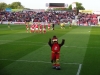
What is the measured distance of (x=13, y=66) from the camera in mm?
13102

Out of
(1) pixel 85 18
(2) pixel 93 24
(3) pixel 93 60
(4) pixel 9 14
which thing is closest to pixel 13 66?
(3) pixel 93 60

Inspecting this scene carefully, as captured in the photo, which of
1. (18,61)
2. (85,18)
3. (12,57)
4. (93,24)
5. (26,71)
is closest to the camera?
(26,71)

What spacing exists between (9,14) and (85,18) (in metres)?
27.1

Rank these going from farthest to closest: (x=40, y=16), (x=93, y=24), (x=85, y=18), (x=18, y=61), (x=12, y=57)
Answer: (x=40, y=16) → (x=85, y=18) → (x=93, y=24) → (x=12, y=57) → (x=18, y=61)

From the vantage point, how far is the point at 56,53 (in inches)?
502

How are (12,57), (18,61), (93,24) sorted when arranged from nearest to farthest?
(18,61), (12,57), (93,24)

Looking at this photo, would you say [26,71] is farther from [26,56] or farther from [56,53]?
[26,56]

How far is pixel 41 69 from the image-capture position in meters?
12.5

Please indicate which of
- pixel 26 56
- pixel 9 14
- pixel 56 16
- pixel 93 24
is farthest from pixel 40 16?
pixel 26 56

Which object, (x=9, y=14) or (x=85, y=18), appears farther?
(x=9, y=14)

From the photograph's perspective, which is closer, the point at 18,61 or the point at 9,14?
the point at 18,61

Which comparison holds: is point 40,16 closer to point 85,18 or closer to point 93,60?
point 85,18

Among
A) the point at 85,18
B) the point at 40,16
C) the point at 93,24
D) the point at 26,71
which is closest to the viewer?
the point at 26,71

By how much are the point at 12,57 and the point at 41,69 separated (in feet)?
12.5
